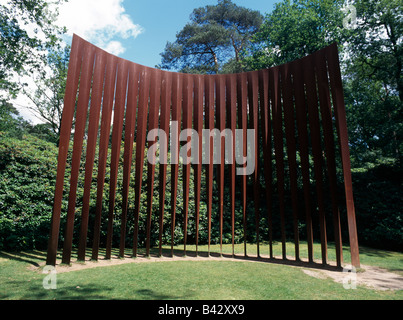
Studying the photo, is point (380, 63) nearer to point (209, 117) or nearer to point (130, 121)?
point (209, 117)

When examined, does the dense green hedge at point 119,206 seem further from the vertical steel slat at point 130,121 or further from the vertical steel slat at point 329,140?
the vertical steel slat at point 329,140

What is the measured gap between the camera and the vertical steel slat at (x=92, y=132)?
5.75m

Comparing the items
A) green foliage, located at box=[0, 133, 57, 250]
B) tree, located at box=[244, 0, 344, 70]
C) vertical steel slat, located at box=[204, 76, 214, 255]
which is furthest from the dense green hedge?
tree, located at box=[244, 0, 344, 70]

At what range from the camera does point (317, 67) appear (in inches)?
248

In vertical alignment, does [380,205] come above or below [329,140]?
below

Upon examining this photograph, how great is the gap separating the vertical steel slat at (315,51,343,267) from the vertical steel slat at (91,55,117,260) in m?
4.93

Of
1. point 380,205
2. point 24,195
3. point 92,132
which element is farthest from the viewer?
point 380,205

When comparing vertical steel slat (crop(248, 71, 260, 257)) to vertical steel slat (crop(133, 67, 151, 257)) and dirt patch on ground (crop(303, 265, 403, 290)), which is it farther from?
vertical steel slat (crop(133, 67, 151, 257))

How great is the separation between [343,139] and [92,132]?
222 inches

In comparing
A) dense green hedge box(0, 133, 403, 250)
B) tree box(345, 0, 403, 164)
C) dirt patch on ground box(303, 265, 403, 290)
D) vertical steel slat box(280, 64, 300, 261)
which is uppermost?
tree box(345, 0, 403, 164)

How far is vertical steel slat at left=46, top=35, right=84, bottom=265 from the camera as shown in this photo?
209 inches

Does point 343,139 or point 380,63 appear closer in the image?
point 343,139

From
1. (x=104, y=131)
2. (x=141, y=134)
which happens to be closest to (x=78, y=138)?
(x=104, y=131)

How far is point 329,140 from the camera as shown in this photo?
19.8 feet
